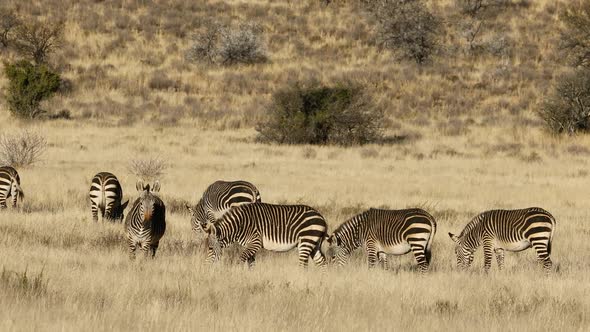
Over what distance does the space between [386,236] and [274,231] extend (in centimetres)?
181

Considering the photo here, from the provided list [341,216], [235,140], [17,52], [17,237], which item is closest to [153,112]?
[235,140]

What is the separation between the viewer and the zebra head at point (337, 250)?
1320 centimetres

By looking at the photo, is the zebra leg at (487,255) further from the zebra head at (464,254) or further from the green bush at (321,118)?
the green bush at (321,118)

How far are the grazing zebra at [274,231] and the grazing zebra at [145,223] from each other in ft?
2.86

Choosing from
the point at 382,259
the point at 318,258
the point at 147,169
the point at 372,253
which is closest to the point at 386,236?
the point at 372,253

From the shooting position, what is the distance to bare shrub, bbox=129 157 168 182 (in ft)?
79.4

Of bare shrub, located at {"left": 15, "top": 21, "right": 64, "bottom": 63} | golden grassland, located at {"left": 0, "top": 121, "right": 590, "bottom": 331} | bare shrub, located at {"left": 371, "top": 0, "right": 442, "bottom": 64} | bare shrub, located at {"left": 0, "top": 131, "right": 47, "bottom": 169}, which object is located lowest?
golden grassland, located at {"left": 0, "top": 121, "right": 590, "bottom": 331}

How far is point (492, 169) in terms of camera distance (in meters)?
28.8

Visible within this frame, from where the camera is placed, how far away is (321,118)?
121 ft

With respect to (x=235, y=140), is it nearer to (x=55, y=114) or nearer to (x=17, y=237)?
(x=55, y=114)

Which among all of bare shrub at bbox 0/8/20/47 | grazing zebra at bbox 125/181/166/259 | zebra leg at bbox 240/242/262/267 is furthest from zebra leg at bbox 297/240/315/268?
bare shrub at bbox 0/8/20/47

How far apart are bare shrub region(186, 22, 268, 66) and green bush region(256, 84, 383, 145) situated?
1807cm

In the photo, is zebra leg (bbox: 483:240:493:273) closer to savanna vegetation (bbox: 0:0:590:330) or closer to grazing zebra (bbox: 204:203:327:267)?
savanna vegetation (bbox: 0:0:590:330)

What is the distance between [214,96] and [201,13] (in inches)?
884
